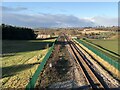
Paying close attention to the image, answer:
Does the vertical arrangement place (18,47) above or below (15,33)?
below

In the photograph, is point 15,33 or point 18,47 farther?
point 15,33

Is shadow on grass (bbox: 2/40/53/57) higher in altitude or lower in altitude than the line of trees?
lower

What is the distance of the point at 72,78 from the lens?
26797 mm

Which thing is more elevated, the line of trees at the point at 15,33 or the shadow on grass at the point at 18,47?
the line of trees at the point at 15,33

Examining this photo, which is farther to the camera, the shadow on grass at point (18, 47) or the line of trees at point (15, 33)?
the line of trees at point (15, 33)

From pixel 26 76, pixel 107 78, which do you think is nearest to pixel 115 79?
pixel 107 78

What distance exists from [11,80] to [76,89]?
6.38m

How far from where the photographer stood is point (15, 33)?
350 feet

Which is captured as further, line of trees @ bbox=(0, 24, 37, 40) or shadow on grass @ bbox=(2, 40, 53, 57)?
line of trees @ bbox=(0, 24, 37, 40)

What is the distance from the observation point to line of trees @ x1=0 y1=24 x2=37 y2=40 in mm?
101125

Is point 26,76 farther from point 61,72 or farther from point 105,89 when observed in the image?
point 105,89

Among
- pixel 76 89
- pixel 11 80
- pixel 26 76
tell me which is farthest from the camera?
pixel 26 76

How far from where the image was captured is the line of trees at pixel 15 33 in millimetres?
101125

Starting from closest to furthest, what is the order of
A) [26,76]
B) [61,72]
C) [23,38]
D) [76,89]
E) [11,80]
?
[76,89]
[11,80]
[26,76]
[61,72]
[23,38]
